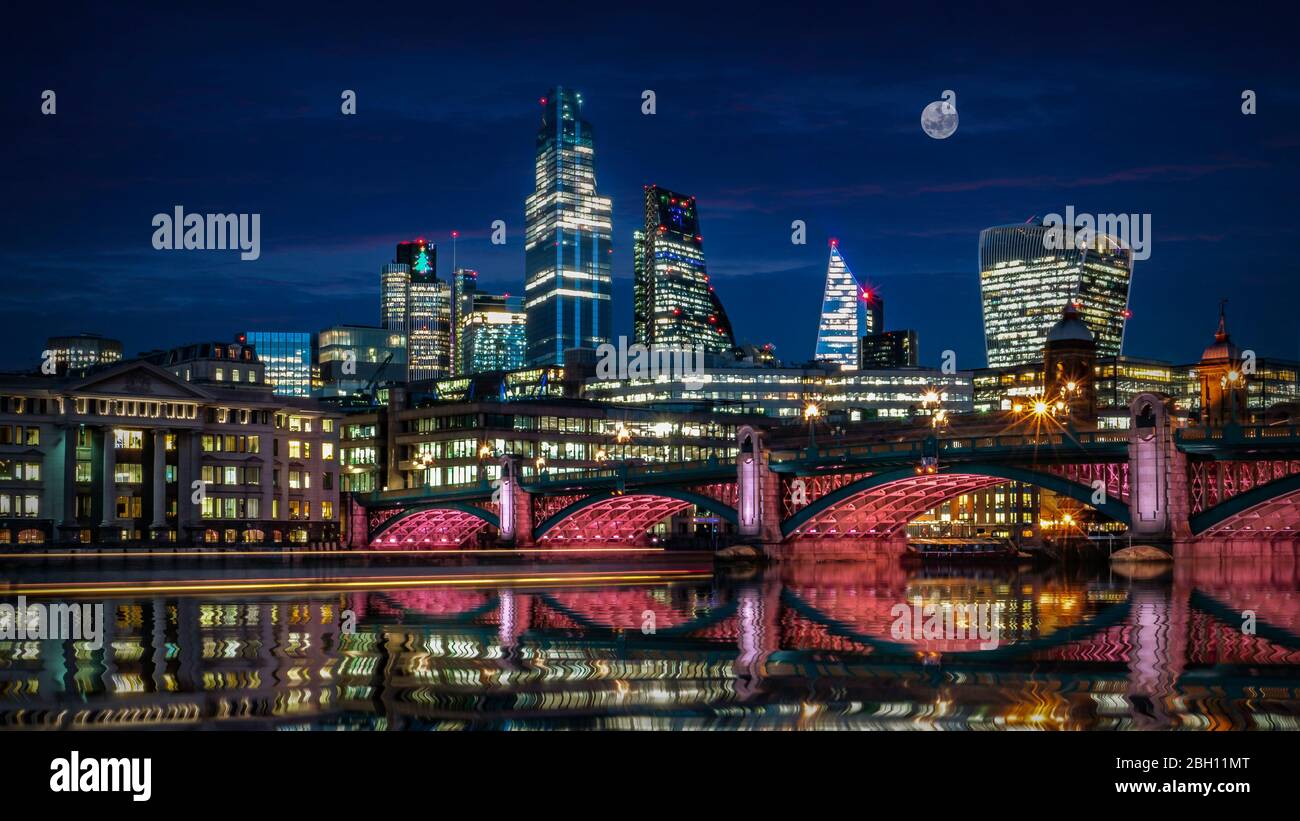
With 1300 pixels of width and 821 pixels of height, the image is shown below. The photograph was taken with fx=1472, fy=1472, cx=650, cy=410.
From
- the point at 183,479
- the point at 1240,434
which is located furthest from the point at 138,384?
the point at 1240,434

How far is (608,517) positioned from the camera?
146 metres

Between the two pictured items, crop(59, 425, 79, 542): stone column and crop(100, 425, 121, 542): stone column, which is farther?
crop(100, 425, 121, 542): stone column

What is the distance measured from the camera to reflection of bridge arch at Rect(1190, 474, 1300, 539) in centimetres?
8628

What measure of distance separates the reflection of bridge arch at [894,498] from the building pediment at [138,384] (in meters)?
67.9

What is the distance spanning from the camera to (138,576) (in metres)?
69.1

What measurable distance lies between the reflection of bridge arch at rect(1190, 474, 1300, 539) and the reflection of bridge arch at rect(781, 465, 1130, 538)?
16.2 feet

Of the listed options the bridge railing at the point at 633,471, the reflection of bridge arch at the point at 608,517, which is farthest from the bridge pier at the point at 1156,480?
the reflection of bridge arch at the point at 608,517

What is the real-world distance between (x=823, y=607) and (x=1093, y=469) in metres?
47.1

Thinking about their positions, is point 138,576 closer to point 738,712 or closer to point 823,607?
point 823,607

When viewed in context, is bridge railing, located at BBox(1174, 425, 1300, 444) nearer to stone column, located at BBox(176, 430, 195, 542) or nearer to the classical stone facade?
the classical stone facade

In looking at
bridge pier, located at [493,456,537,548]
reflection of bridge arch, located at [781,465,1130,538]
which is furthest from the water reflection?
bridge pier, located at [493,456,537,548]

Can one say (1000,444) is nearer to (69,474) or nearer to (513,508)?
(513,508)

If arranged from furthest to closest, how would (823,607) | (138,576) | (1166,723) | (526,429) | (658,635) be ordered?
(526,429), (138,576), (823,607), (658,635), (1166,723)
